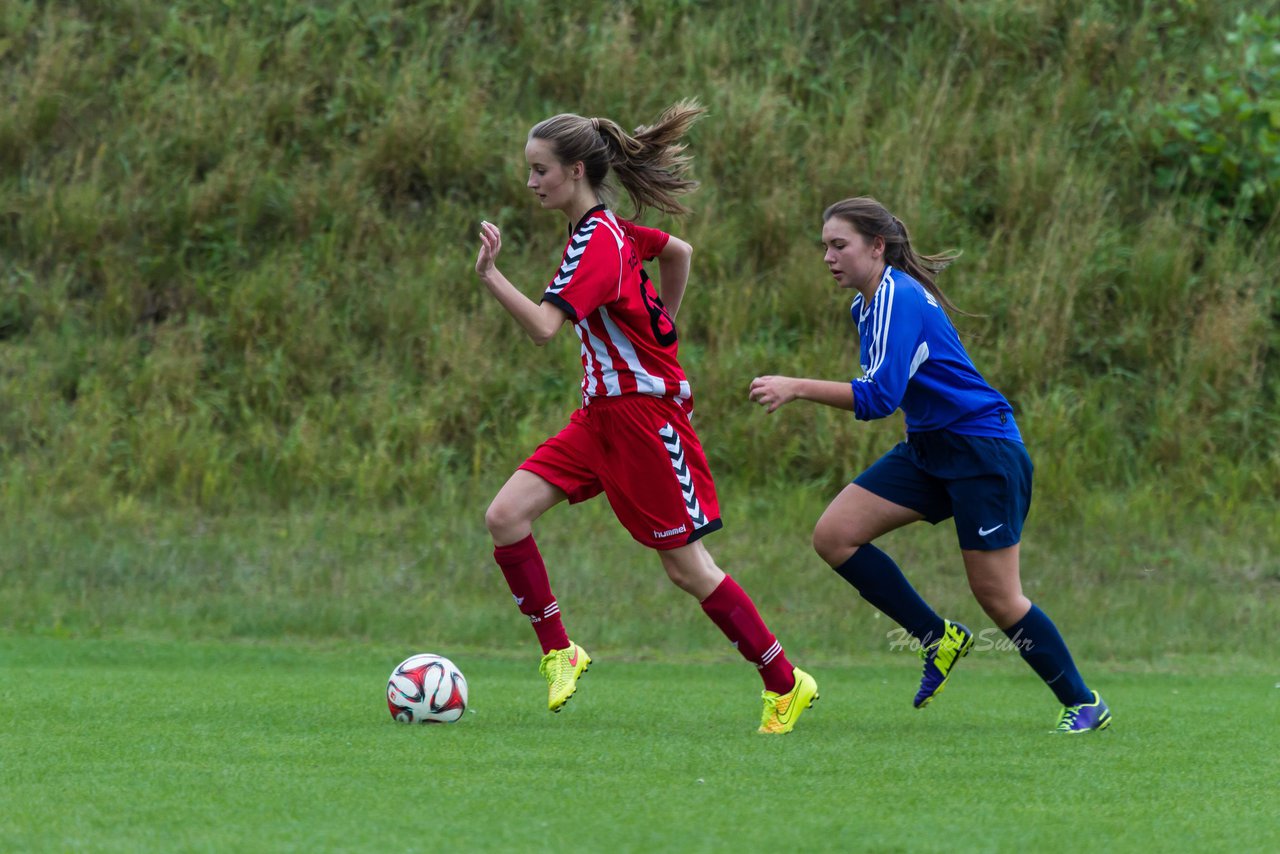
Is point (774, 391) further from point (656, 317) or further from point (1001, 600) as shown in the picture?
point (1001, 600)

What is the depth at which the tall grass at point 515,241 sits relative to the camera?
10.9m

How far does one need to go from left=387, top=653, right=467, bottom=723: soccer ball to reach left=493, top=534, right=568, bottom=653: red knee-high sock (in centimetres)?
38

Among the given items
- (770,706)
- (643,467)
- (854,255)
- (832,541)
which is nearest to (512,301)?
(643,467)

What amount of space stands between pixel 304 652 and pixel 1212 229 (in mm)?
8116

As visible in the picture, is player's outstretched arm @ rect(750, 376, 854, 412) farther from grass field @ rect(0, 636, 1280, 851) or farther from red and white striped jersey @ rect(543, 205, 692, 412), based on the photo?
grass field @ rect(0, 636, 1280, 851)

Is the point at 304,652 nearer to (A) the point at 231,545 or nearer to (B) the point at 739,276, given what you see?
(A) the point at 231,545

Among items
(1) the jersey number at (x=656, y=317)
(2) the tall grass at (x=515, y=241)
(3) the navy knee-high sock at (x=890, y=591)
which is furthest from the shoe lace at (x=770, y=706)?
(2) the tall grass at (x=515, y=241)

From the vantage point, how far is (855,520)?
5.68 m

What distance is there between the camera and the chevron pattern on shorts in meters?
5.40

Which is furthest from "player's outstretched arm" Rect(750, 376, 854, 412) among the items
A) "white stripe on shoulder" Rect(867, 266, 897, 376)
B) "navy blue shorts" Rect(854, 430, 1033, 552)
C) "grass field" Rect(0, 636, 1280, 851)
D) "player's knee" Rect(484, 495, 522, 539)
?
"grass field" Rect(0, 636, 1280, 851)

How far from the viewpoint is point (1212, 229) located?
1227cm

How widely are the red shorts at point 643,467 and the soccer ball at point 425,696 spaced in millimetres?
828

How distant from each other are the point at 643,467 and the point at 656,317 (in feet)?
1.82

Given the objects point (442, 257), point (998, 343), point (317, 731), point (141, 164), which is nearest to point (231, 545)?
point (442, 257)
